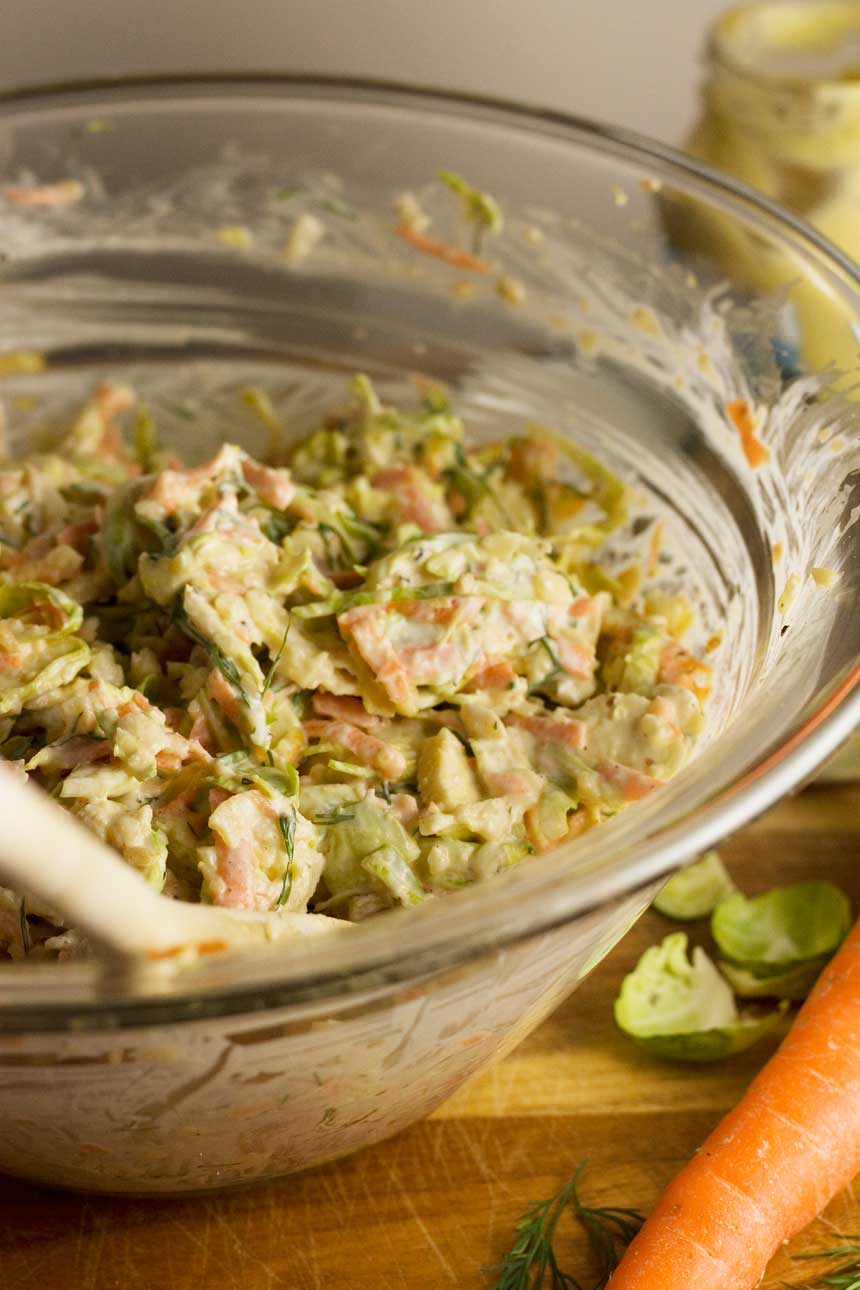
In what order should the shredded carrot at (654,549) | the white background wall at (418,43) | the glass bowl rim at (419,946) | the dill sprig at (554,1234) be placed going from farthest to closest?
the white background wall at (418,43), the shredded carrot at (654,549), the dill sprig at (554,1234), the glass bowl rim at (419,946)

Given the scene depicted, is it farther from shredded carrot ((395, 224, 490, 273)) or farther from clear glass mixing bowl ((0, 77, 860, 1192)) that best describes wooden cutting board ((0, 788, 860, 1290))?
shredded carrot ((395, 224, 490, 273))

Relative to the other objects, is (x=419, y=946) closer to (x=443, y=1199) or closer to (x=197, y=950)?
(x=197, y=950)

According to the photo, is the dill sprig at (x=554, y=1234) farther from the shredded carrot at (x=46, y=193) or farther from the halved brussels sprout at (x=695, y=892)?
the shredded carrot at (x=46, y=193)

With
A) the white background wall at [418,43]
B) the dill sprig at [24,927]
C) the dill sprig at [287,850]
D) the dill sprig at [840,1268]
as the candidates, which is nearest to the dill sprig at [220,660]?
the dill sprig at [287,850]

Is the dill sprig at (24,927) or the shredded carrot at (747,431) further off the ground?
the shredded carrot at (747,431)

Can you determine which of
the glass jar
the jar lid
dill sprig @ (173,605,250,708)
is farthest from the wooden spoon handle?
the jar lid

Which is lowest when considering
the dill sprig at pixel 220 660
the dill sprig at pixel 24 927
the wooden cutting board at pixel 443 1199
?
the wooden cutting board at pixel 443 1199
